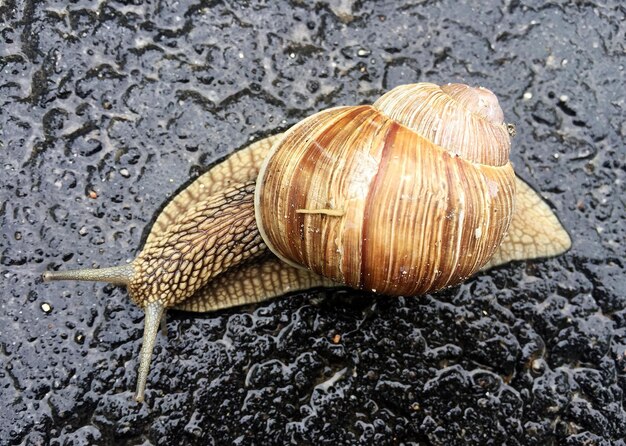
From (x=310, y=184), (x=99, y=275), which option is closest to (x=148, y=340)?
(x=99, y=275)

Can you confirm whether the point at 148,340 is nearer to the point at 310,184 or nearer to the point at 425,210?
the point at 310,184

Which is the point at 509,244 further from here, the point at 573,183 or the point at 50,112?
the point at 50,112

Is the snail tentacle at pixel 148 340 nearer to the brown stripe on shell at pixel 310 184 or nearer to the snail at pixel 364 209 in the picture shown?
the snail at pixel 364 209

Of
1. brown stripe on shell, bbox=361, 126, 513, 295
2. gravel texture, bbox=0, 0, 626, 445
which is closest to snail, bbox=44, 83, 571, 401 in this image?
brown stripe on shell, bbox=361, 126, 513, 295

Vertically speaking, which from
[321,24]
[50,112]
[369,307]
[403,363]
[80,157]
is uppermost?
[321,24]

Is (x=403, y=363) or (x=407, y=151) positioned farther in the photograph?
(x=403, y=363)

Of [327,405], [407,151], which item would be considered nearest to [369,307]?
[327,405]

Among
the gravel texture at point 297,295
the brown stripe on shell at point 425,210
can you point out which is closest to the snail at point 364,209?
the brown stripe on shell at point 425,210
